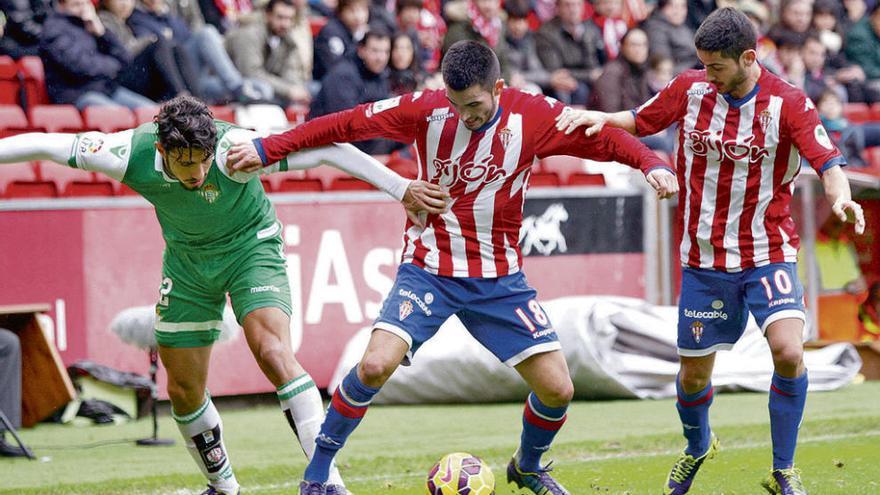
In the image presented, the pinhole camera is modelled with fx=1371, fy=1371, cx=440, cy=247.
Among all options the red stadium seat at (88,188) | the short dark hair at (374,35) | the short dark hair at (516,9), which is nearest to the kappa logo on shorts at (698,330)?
the red stadium seat at (88,188)

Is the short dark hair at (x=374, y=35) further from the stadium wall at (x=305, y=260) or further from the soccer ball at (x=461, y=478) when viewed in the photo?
the soccer ball at (x=461, y=478)

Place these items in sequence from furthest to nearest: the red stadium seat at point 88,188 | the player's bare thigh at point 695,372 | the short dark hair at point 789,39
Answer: the short dark hair at point 789,39
the red stadium seat at point 88,188
the player's bare thigh at point 695,372

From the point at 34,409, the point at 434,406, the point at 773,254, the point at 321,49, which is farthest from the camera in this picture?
the point at 321,49

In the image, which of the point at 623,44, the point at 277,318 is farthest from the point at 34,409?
the point at 623,44

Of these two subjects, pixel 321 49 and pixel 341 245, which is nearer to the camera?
pixel 341 245

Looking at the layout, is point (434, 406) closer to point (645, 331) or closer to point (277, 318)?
point (645, 331)

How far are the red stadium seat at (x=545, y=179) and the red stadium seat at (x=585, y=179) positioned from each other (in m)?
0.14

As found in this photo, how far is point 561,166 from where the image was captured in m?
12.0

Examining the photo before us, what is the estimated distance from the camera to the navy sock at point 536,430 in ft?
19.4

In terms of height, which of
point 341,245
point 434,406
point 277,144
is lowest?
point 434,406

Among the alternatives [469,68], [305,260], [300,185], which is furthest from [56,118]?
[469,68]

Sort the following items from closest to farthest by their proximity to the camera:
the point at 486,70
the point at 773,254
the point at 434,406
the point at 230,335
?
the point at 486,70
the point at 773,254
the point at 230,335
the point at 434,406

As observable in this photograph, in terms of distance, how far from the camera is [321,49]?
12820mm

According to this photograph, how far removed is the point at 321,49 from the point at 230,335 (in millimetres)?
4840
